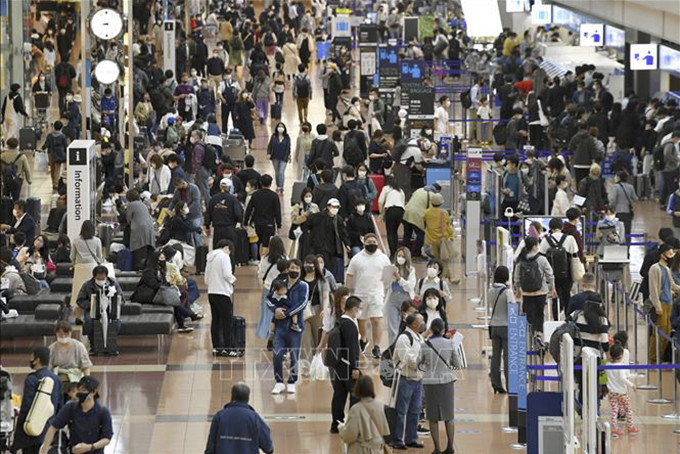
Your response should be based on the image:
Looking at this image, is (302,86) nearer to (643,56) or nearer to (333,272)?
(643,56)

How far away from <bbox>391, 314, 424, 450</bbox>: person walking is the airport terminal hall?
0.03m

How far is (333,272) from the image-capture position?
2070 cm

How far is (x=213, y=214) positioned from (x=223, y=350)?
3.59 meters

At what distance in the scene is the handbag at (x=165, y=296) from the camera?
63.5ft

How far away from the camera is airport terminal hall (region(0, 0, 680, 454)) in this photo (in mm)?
14922

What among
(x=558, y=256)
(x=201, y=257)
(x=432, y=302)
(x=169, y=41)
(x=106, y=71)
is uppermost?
(x=169, y=41)

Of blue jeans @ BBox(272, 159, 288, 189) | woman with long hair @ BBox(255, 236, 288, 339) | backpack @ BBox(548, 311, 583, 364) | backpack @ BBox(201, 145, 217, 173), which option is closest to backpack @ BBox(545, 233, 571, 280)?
backpack @ BBox(548, 311, 583, 364)

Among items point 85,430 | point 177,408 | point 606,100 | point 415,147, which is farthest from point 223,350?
point 606,100

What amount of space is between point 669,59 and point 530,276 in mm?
18839

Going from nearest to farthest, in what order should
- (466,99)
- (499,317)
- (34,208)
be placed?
(499,317)
(34,208)
(466,99)

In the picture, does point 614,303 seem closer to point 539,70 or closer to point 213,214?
point 213,214

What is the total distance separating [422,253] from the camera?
78.0ft

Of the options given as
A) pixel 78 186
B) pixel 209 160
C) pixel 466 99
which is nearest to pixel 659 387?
pixel 78 186

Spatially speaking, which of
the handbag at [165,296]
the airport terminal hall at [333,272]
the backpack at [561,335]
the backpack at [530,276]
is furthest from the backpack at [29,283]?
the backpack at [561,335]
